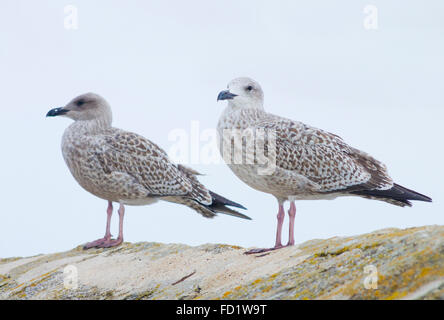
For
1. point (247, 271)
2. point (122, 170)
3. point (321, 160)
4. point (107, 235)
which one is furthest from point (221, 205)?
point (247, 271)

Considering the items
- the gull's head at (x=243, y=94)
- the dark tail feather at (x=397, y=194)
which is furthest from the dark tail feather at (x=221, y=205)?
the dark tail feather at (x=397, y=194)

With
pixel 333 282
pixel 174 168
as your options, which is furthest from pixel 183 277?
pixel 174 168

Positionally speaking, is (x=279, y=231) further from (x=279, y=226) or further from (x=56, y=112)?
(x=56, y=112)

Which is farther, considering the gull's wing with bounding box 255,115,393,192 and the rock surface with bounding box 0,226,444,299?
the gull's wing with bounding box 255,115,393,192

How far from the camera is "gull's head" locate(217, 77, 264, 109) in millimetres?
12094

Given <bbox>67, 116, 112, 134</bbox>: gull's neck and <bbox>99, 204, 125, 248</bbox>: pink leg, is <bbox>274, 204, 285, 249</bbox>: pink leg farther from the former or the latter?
<bbox>67, 116, 112, 134</bbox>: gull's neck

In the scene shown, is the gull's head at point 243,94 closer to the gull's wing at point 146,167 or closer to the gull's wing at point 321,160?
the gull's wing at point 321,160

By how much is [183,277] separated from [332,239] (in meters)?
2.16

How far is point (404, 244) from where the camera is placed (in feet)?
24.6

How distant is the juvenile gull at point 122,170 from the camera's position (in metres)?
12.9

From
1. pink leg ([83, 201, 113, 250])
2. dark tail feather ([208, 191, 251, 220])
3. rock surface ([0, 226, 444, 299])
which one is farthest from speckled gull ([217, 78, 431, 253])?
pink leg ([83, 201, 113, 250])

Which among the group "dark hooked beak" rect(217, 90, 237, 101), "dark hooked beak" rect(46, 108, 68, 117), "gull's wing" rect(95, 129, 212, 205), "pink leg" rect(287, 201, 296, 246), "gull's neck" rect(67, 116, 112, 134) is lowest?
"pink leg" rect(287, 201, 296, 246)

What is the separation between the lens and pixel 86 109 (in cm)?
1392

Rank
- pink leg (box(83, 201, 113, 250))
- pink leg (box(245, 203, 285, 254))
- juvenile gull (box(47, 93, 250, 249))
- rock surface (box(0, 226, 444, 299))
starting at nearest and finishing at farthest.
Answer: rock surface (box(0, 226, 444, 299)), pink leg (box(245, 203, 285, 254)), pink leg (box(83, 201, 113, 250)), juvenile gull (box(47, 93, 250, 249))
